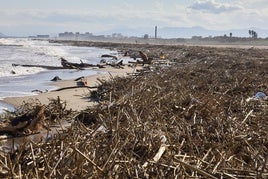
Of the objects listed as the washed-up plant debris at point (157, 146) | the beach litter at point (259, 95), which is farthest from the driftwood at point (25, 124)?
the beach litter at point (259, 95)

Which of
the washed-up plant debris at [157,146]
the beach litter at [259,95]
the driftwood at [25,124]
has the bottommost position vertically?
the driftwood at [25,124]

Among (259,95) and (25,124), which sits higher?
(259,95)

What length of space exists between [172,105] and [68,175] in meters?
4.00

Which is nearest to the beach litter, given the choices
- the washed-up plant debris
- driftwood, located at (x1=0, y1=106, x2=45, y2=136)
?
the washed-up plant debris

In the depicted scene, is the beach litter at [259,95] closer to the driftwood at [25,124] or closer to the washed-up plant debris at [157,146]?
the washed-up plant debris at [157,146]

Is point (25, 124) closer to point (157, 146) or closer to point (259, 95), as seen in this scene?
point (157, 146)

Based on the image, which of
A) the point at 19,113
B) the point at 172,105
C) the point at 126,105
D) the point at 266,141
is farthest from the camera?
the point at 19,113

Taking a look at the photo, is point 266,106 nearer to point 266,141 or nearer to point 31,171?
point 266,141

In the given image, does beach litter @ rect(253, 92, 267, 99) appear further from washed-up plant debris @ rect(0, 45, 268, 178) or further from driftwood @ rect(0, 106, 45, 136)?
driftwood @ rect(0, 106, 45, 136)

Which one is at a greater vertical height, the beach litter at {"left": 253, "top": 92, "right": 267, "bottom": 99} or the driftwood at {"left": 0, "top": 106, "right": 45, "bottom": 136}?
the beach litter at {"left": 253, "top": 92, "right": 267, "bottom": 99}

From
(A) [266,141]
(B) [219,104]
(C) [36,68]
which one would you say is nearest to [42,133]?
(B) [219,104]

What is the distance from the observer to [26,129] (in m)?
6.35

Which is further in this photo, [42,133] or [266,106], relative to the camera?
[266,106]

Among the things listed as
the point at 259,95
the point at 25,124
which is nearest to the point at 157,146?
the point at 25,124
